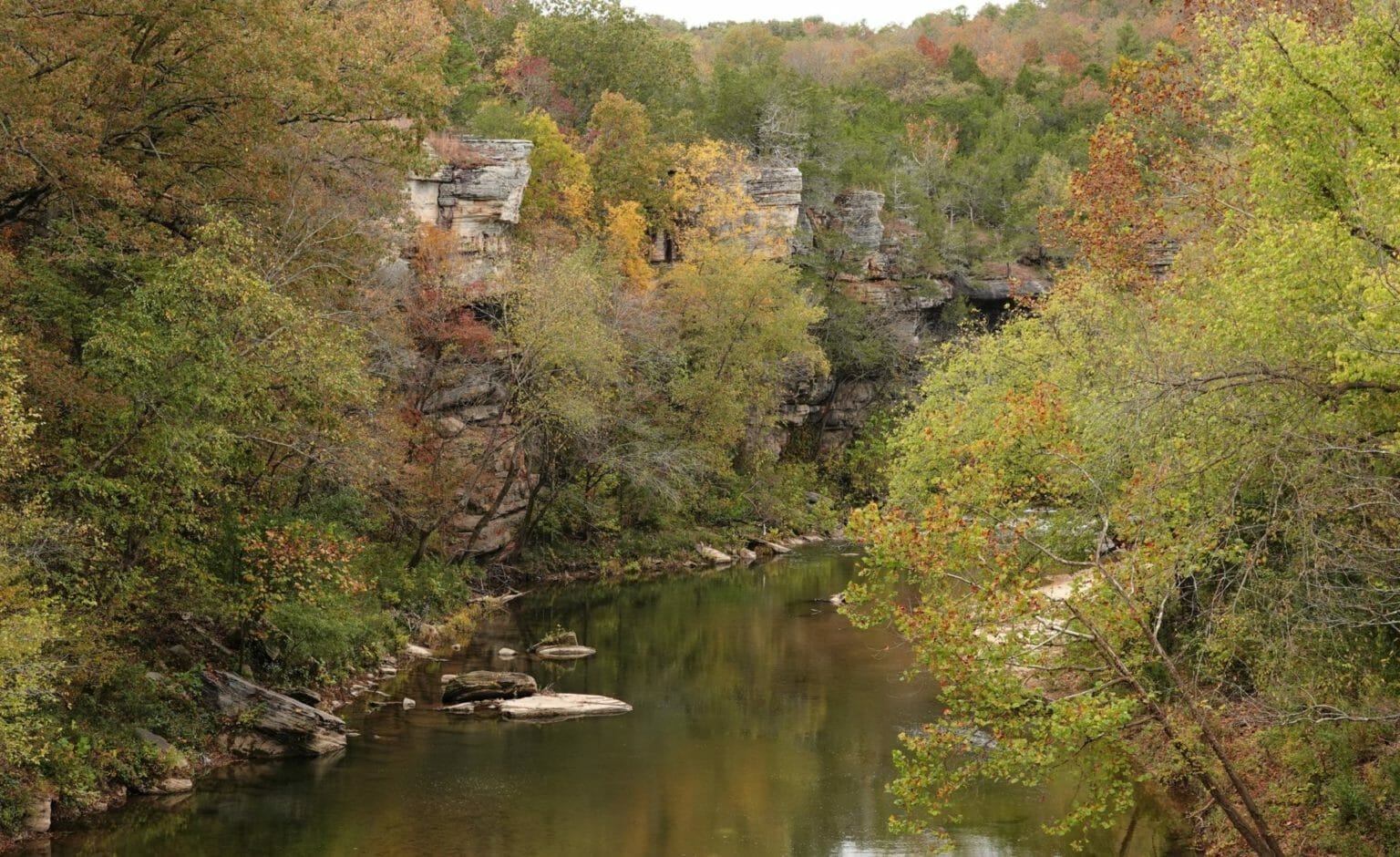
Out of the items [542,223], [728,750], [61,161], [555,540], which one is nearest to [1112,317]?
[728,750]

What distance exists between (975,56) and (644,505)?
76843mm

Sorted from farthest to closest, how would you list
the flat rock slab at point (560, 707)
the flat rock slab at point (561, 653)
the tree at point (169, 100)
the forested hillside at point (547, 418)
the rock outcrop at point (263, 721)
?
the flat rock slab at point (561, 653) < the flat rock slab at point (560, 707) < the rock outcrop at point (263, 721) < the tree at point (169, 100) < the forested hillside at point (547, 418)

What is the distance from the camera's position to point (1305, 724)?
14516 millimetres

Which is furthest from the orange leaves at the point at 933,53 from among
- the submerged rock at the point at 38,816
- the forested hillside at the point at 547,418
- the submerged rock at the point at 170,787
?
the submerged rock at the point at 38,816

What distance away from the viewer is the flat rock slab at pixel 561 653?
98.2 feet

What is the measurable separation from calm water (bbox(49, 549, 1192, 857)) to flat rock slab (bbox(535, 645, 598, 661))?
48cm

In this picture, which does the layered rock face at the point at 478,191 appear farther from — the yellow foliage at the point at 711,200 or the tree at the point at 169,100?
the tree at the point at 169,100

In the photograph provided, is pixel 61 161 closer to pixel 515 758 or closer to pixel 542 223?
pixel 515 758

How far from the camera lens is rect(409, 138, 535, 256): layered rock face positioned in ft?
146

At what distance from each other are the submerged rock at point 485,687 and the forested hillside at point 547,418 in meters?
2.46

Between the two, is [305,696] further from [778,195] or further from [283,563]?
[778,195]

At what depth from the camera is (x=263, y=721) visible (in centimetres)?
2156

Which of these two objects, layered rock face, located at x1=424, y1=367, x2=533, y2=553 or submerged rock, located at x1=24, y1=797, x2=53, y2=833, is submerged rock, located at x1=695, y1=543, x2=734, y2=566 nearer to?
layered rock face, located at x1=424, y1=367, x2=533, y2=553

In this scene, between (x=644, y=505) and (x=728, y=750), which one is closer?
(x=728, y=750)
